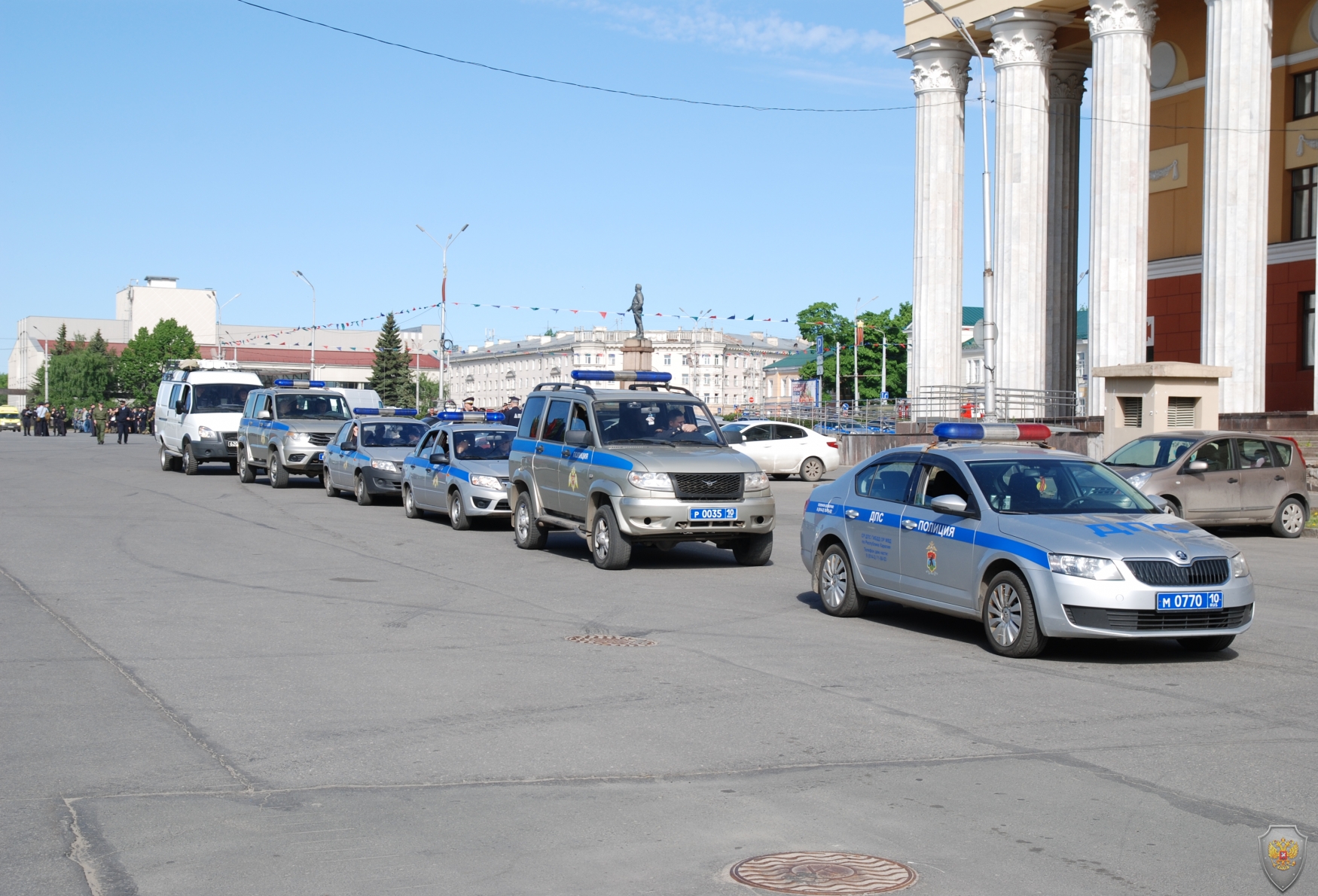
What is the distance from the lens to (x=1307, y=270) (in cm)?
3684

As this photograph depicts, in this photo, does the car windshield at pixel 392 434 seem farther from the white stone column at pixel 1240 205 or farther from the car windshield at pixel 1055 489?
the white stone column at pixel 1240 205

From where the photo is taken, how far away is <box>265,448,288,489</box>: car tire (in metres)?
29.4

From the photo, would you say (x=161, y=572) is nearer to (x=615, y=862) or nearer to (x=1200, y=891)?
(x=615, y=862)

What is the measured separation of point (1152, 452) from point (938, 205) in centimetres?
2231

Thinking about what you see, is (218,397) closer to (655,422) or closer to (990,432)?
(655,422)

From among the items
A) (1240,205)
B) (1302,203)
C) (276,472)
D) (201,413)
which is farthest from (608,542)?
(1302,203)

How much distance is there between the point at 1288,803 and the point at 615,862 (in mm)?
2987

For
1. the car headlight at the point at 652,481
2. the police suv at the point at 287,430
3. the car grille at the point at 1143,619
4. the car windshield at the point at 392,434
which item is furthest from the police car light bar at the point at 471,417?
the car grille at the point at 1143,619

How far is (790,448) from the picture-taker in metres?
36.1

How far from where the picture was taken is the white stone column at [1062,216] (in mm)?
41594

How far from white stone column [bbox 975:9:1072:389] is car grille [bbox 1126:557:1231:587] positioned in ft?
98.5

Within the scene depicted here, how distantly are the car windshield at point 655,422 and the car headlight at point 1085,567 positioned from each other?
7.35m

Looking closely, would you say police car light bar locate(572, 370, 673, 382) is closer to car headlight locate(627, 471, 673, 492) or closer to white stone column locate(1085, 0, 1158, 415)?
car headlight locate(627, 471, 673, 492)

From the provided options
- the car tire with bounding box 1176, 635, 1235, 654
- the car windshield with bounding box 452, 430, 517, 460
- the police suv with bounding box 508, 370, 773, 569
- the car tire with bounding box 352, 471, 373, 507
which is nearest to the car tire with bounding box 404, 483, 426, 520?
the car windshield with bounding box 452, 430, 517, 460
